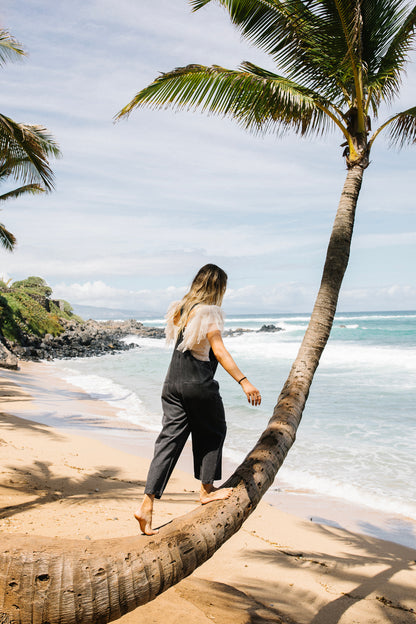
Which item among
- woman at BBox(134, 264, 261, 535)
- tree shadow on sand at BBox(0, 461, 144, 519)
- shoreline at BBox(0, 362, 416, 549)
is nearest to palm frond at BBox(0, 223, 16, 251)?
shoreline at BBox(0, 362, 416, 549)

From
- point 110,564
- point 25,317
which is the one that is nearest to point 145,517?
point 110,564

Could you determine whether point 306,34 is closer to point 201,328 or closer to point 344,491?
point 201,328

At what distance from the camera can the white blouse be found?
3.01 metres

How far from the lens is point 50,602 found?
178 centimetres

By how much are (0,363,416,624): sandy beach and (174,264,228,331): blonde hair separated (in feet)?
6.53

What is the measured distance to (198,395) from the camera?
301 cm

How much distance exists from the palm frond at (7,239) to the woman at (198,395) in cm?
2220

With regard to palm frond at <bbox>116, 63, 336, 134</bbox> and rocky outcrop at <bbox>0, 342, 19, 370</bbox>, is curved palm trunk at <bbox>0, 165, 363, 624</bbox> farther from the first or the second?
rocky outcrop at <bbox>0, 342, 19, 370</bbox>

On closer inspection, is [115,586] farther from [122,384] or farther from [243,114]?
[122,384]

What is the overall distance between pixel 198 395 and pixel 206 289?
68 cm

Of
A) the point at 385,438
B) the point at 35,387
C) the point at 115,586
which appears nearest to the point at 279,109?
the point at 115,586

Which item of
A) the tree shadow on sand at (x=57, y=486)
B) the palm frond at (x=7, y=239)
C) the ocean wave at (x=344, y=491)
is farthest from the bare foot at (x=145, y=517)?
the palm frond at (x=7, y=239)

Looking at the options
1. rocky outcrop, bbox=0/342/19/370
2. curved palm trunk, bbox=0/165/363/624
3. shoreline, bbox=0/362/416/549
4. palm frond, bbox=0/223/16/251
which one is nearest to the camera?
curved palm trunk, bbox=0/165/363/624

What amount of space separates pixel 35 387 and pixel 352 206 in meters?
13.6
